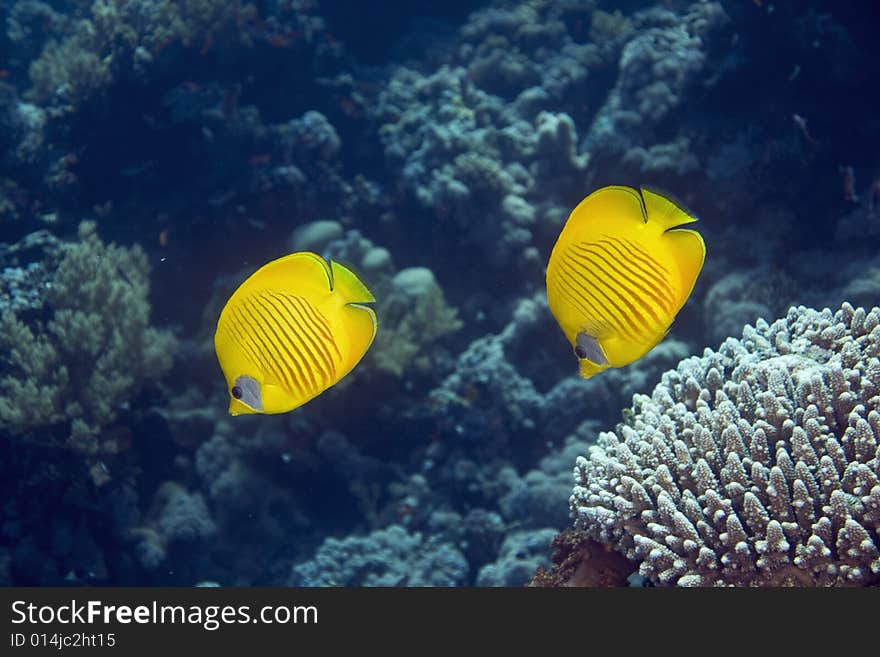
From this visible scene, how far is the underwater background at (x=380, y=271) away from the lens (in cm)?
575

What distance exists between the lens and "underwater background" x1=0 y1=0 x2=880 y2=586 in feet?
18.9

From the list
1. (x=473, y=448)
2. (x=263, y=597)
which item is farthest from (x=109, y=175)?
(x=263, y=597)

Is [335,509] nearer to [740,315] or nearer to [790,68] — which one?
[740,315]

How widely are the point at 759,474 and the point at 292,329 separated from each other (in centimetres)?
182

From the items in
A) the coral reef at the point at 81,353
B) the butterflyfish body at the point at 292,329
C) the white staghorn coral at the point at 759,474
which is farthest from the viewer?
the coral reef at the point at 81,353

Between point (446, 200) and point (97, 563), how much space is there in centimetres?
518

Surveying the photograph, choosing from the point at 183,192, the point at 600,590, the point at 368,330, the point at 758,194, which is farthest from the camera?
the point at 183,192

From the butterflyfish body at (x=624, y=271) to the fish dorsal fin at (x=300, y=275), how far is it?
0.67 meters

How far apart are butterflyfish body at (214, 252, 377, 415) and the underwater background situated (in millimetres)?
1925

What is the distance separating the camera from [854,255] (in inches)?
223

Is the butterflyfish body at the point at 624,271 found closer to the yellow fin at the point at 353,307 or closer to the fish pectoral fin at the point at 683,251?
the fish pectoral fin at the point at 683,251

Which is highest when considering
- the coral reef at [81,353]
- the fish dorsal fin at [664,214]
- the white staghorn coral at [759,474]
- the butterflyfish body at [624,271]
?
the fish dorsal fin at [664,214]

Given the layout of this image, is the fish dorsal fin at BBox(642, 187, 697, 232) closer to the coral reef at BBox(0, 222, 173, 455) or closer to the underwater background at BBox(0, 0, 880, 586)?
the underwater background at BBox(0, 0, 880, 586)

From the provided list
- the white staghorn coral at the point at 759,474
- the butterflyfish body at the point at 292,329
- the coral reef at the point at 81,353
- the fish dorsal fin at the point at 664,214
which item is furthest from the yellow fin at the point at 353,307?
the coral reef at the point at 81,353
